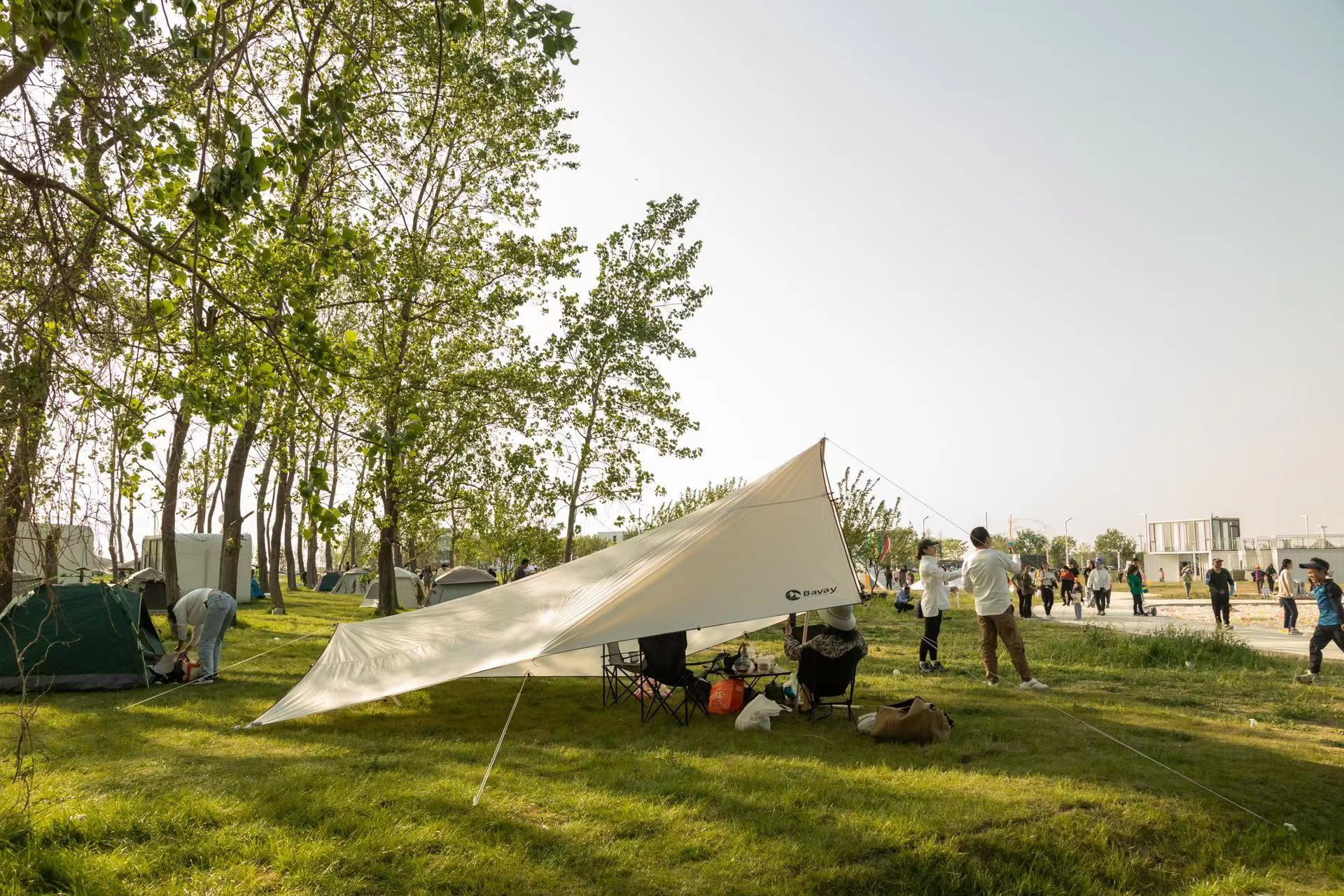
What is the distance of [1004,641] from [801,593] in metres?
3.21

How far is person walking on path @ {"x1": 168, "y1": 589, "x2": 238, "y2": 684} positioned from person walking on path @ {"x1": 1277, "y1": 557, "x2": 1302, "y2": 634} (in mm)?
16374

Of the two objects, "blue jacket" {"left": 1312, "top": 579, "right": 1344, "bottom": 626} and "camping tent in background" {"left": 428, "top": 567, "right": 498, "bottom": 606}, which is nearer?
"blue jacket" {"left": 1312, "top": 579, "right": 1344, "bottom": 626}

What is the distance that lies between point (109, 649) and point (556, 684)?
4.95 metres

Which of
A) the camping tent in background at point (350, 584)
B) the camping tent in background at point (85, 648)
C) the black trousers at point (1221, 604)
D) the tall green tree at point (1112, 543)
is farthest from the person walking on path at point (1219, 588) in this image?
the tall green tree at point (1112, 543)

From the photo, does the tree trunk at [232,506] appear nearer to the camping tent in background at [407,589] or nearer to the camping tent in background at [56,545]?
the camping tent in background at [407,589]

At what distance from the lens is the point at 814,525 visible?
25.5ft

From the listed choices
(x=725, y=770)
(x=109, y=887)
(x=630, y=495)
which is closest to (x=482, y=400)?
(x=630, y=495)

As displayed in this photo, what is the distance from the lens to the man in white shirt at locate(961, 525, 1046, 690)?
9.12 metres

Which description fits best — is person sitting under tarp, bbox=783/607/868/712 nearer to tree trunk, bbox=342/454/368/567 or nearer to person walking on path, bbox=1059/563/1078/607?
tree trunk, bbox=342/454/368/567

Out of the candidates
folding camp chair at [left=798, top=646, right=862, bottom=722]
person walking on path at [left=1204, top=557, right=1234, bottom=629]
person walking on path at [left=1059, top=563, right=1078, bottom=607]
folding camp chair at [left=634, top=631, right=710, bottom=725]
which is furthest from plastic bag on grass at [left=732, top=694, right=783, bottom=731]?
person walking on path at [left=1059, top=563, right=1078, bottom=607]

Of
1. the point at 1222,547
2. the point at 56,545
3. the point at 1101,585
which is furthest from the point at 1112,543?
the point at 56,545

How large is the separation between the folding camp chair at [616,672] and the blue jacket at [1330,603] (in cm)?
807

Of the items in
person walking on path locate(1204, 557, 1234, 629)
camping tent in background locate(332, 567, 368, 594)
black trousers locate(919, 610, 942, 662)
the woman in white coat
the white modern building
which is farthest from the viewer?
the white modern building

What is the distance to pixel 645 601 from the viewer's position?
694 cm
